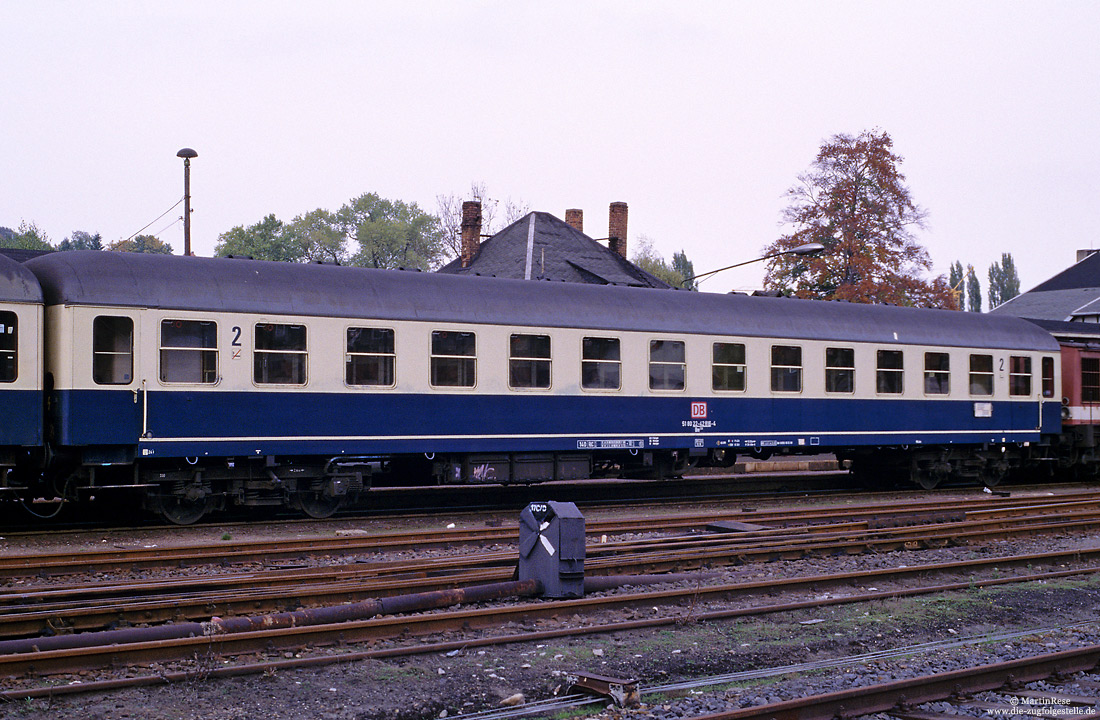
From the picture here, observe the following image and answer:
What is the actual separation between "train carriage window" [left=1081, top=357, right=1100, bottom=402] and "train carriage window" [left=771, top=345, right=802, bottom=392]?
9.23m

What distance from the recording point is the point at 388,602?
30.0 ft

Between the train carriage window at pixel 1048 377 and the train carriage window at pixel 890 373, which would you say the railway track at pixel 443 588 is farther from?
the train carriage window at pixel 1048 377

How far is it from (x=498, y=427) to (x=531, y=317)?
193 centimetres

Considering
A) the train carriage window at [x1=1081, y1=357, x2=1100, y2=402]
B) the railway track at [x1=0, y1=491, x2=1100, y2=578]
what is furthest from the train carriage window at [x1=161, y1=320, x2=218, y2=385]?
the train carriage window at [x1=1081, y1=357, x2=1100, y2=402]

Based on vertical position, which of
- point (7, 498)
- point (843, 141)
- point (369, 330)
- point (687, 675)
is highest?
point (843, 141)

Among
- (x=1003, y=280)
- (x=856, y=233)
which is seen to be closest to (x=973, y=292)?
(x=1003, y=280)

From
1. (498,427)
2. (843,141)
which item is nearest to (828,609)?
(498,427)

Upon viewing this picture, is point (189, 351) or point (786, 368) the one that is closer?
point (189, 351)

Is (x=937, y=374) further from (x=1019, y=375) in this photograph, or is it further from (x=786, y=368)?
(x=786, y=368)

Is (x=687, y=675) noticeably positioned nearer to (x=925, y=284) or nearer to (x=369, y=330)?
(x=369, y=330)

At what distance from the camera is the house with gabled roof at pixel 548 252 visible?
39312 millimetres

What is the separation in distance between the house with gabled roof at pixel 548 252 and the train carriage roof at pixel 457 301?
56.5 feet

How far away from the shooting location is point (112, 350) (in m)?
13.6

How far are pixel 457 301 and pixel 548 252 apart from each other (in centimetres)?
2407
